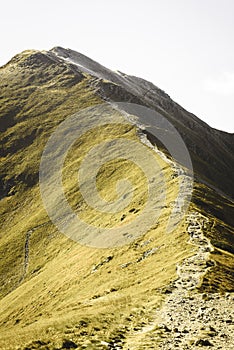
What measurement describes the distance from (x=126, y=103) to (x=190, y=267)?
113 metres

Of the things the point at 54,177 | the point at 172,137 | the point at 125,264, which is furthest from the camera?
the point at 172,137

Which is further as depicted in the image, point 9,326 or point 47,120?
point 47,120

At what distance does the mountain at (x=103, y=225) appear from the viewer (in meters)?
25.4

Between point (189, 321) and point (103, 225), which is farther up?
point (189, 321)

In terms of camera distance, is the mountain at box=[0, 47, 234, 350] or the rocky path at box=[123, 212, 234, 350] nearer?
the rocky path at box=[123, 212, 234, 350]

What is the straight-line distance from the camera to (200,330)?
74.6 feet

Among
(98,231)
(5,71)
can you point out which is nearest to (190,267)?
(98,231)

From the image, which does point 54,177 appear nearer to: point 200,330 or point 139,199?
point 139,199

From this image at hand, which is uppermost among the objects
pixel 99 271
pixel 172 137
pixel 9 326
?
pixel 172 137

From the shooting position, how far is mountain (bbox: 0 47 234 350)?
25359 mm

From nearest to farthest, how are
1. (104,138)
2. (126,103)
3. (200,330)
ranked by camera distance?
(200,330)
(104,138)
(126,103)

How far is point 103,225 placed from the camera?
6562cm

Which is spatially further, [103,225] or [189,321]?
[103,225]

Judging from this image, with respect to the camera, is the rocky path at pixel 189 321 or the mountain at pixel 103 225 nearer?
the rocky path at pixel 189 321
